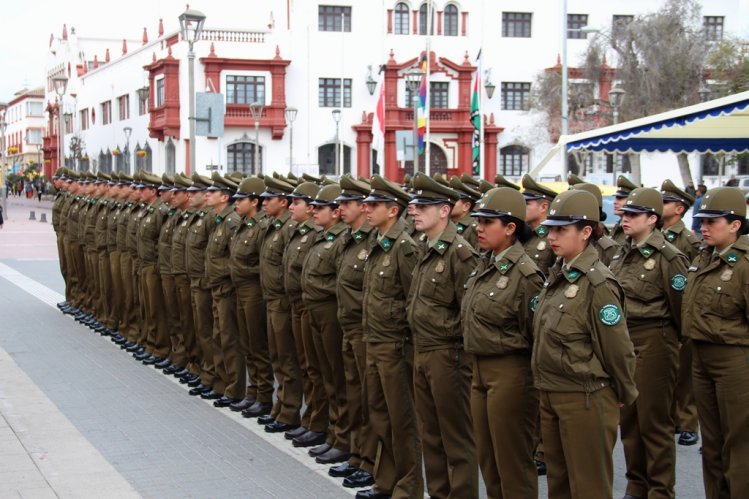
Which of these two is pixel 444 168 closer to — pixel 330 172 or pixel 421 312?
pixel 330 172

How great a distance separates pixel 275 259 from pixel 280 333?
0.68m

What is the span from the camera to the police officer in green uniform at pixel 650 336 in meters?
6.70

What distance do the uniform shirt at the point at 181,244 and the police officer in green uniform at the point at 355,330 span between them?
12.2 ft

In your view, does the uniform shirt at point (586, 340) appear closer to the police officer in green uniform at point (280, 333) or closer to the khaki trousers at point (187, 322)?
the police officer in green uniform at point (280, 333)

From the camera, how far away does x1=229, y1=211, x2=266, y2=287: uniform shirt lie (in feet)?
31.4

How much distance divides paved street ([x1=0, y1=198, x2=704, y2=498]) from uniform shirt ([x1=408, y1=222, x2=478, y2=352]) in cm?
161

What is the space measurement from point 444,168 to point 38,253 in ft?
82.7

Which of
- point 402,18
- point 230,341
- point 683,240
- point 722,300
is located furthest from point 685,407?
point 402,18

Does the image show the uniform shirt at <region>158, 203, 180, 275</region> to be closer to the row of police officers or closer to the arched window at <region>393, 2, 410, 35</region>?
the row of police officers

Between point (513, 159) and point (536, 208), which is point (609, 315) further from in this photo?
point (513, 159)

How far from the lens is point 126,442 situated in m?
8.44

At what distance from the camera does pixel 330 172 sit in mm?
48562

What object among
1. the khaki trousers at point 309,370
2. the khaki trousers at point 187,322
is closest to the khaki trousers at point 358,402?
the khaki trousers at point 309,370

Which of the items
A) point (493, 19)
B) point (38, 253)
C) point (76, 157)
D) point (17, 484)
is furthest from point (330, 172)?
point (17, 484)
